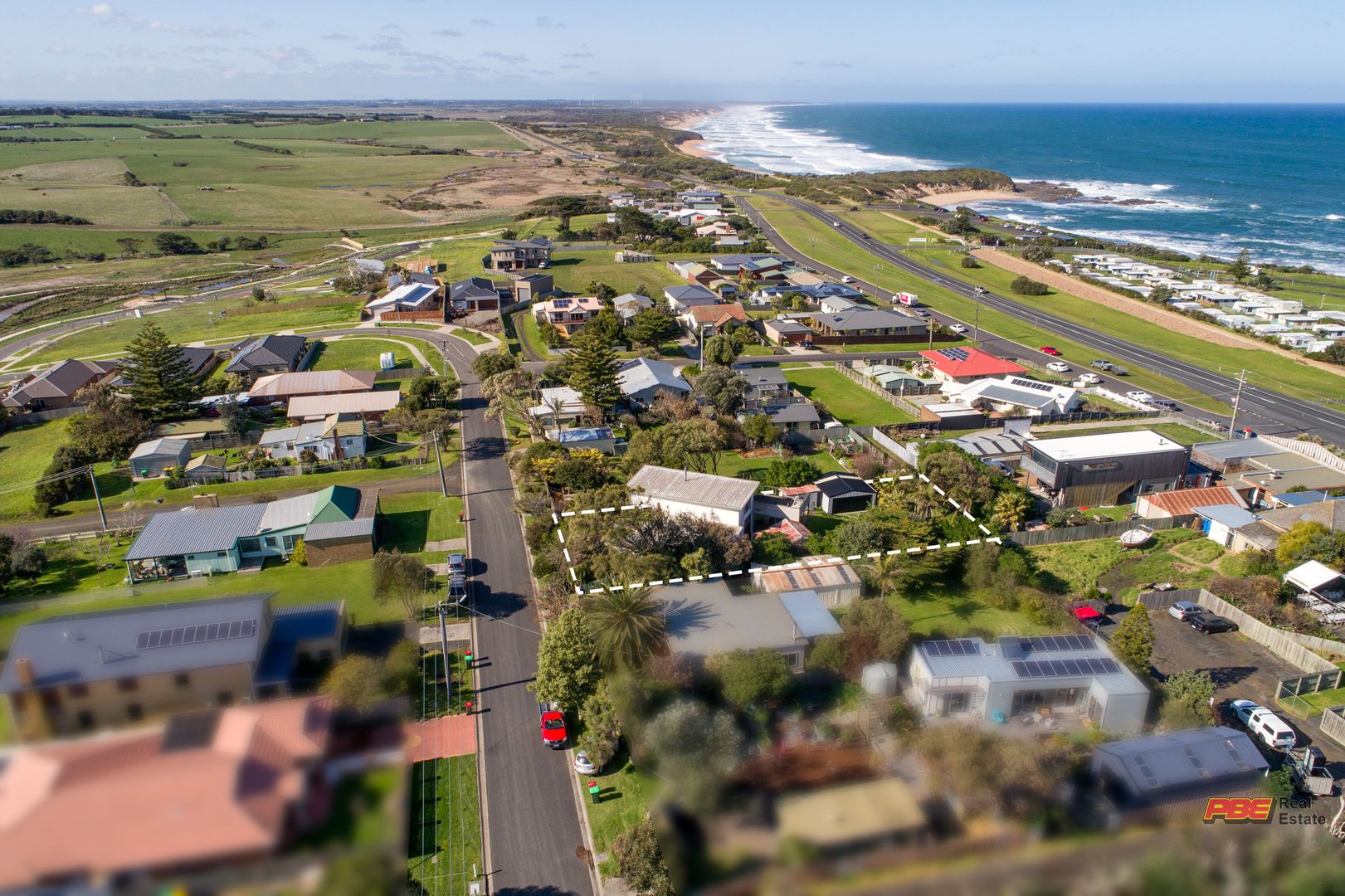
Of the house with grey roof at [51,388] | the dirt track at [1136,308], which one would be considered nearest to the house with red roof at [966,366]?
the dirt track at [1136,308]

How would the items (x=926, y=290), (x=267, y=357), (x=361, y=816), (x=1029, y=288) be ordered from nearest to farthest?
(x=361, y=816), (x=267, y=357), (x=1029, y=288), (x=926, y=290)

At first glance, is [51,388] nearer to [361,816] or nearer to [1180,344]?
[361,816]

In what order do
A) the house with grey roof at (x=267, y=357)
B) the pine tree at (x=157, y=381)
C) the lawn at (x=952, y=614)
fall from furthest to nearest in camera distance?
1. the house with grey roof at (x=267, y=357)
2. the pine tree at (x=157, y=381)
3. the lawn at (x=952, y=614)

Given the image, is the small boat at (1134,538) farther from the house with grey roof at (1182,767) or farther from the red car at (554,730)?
the red car at (554,730)

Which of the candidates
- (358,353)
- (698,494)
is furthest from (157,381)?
(698,494)

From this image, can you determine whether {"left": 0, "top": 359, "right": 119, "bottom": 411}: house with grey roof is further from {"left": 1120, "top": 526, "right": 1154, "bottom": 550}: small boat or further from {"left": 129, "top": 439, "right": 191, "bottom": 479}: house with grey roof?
{"left": 1120, "top": 526, "right": 1154, "bottom": 550}: small boat

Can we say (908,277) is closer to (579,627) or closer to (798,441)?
(798,441)
